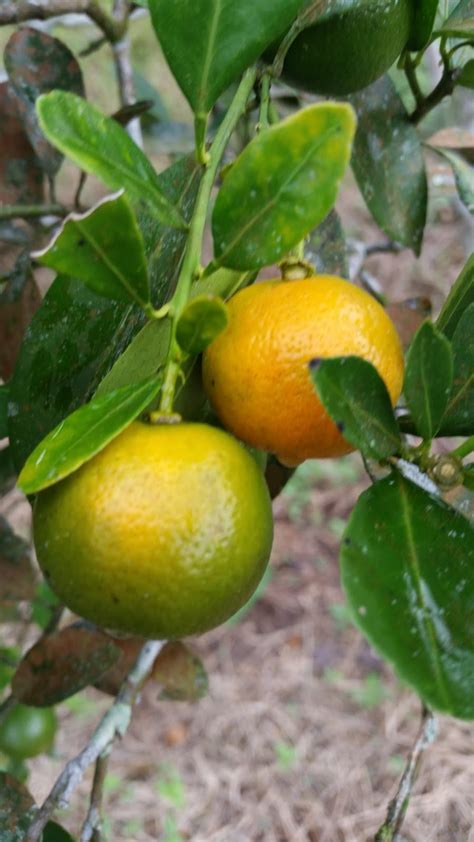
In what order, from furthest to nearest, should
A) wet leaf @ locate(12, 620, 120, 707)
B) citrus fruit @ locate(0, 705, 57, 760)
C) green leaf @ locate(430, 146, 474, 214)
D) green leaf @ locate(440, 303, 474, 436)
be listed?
1. citrus fruit @ locate(0, 705, 57, 760)
2. wet leaf @ locate(12, 620, 120, 707)
3. green leaf @ locate(430, 146, 474, 214)
4. green leaf @ locate(440, 303, 474, 436)

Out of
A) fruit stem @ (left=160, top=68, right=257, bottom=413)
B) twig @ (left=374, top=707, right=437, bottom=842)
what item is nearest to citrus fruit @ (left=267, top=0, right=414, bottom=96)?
fruit stem @ (left=160, top=68, right=257, bottom=413)

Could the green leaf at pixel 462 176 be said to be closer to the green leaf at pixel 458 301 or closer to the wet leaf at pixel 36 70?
the green leaf at pixel 458 301

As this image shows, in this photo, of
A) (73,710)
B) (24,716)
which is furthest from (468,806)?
(24,716)

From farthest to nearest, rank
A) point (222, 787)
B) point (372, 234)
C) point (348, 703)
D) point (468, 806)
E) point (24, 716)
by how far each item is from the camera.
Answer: point (372, 234) → point (348, 703) → point (222, 787) → point (468, 806) → point (24, 716)

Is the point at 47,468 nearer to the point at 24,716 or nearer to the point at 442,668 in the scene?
the point at 442,668

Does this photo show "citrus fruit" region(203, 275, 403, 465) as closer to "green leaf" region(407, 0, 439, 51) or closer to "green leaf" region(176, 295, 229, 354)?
"green leaf" region(176, 295, 229, 354)

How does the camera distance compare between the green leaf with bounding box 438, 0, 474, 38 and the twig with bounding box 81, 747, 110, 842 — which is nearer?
the green leaf with bounding box 438, 0, 474, 38
